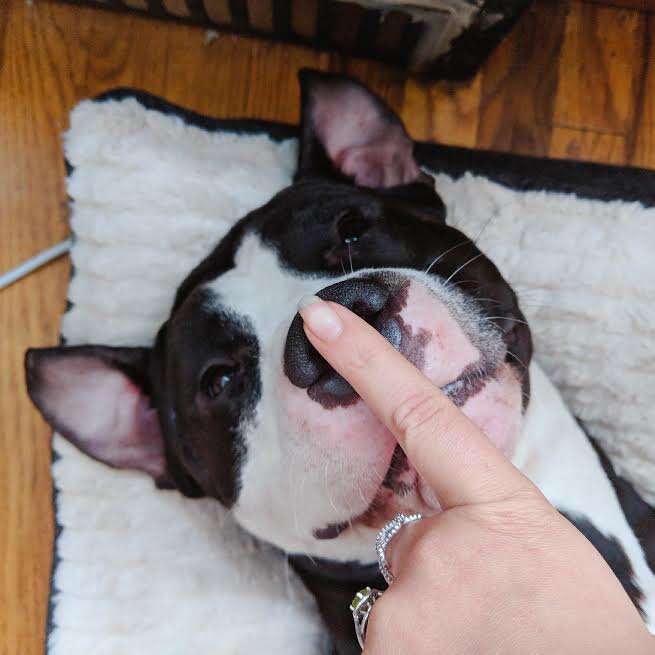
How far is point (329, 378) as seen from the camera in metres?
1.18

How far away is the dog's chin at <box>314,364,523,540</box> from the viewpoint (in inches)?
49.5

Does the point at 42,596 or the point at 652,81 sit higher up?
the point at 652,81

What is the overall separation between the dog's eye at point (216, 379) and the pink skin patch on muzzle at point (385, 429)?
0.27m

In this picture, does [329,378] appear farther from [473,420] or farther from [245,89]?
[245,89]

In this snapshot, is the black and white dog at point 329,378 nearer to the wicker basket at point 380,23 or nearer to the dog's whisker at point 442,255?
the dog's whisker at point 442,255

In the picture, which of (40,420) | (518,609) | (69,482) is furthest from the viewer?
(40,420)

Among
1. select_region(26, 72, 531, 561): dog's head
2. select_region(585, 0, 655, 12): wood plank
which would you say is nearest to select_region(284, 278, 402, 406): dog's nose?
select_region(26, 72, 531, 561): dog's head

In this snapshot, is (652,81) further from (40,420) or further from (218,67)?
(40,420)

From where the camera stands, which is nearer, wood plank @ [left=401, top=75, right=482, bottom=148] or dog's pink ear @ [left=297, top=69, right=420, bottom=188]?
dog's pink ear @ [left=297, top=69, right=420, bottom=188]

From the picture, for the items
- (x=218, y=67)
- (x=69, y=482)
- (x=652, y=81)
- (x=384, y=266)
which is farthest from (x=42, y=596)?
(x=652, y=81)

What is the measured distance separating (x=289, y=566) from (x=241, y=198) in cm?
110

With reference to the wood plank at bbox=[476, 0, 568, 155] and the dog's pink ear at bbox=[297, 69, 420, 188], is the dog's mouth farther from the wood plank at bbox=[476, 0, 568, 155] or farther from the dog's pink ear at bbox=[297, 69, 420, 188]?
the wood plank at bbox=[476, 0, 568, 155]

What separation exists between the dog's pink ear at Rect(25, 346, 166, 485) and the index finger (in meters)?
0.98

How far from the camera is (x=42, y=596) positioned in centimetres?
229
